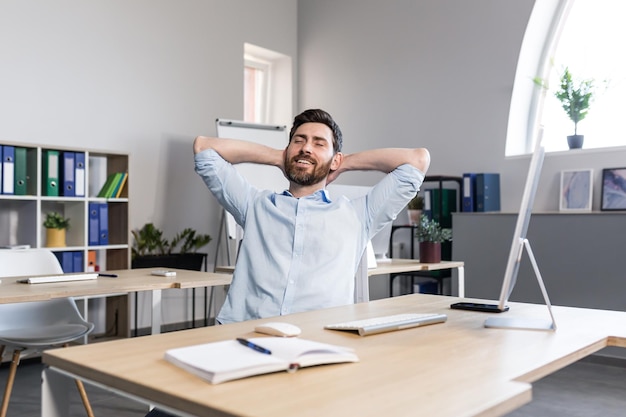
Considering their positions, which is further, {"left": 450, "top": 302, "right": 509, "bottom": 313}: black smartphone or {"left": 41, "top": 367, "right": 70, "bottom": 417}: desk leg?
{"left": 450, "top": 302, "right": 509, "bottom": 313}: black smartphone

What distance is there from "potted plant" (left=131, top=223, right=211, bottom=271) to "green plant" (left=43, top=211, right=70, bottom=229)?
1.96 ft

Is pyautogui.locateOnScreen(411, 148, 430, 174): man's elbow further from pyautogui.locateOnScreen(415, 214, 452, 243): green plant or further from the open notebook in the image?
pyautogui.locateOnScreen(415, 214, 452, 243): green plant

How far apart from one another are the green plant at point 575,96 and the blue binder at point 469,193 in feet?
2.71

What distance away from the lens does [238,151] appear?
2.28 metres

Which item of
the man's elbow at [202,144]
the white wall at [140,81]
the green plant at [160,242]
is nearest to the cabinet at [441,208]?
the green plant at [160,242]

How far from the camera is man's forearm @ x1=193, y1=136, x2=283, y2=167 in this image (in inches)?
88.7

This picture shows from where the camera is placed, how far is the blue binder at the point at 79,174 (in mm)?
4473

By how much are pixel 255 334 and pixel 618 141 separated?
13.6 feet

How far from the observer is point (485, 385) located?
1.02 metres

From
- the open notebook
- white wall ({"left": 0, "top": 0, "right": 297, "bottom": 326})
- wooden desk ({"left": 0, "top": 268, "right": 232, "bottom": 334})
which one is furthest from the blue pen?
white wall ({"left": 0, "top": 0, "right": 297, "bottom": 326})

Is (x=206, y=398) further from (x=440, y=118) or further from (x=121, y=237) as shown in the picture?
(x=440, y=118)

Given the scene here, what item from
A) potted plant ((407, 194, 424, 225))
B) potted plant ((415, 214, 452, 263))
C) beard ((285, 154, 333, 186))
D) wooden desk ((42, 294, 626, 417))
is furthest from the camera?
potted plant ((407, 194, 424, 225))

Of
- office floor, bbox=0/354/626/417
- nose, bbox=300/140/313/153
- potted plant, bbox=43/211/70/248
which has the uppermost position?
nose, bbox=300/140/313/153

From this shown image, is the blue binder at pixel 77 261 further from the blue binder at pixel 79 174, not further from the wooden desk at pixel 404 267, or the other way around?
the wooden desk at pixel 404 267
